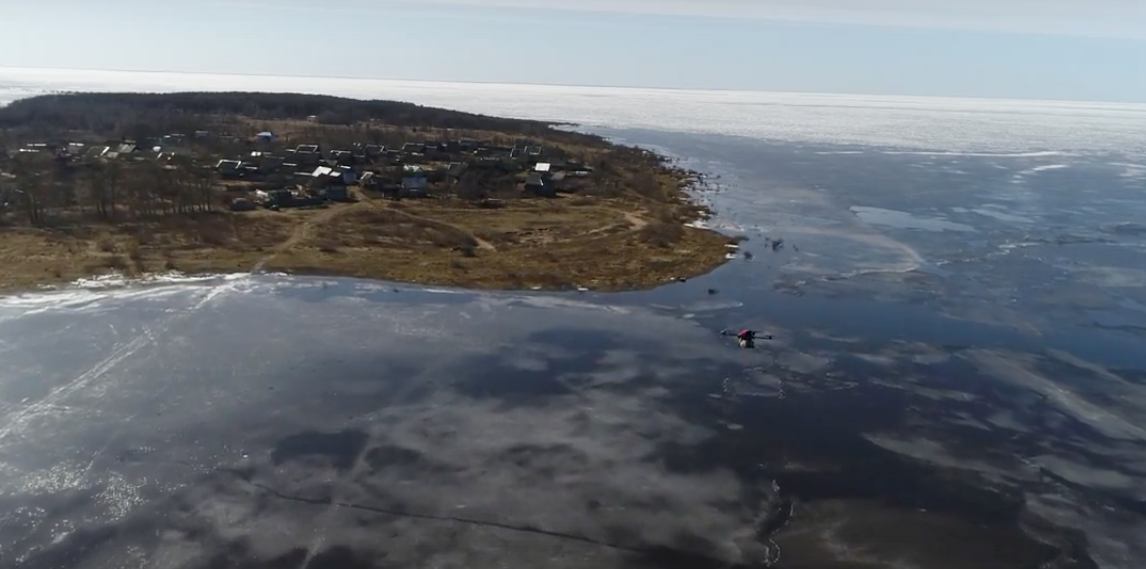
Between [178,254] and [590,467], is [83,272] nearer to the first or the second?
[178,254]

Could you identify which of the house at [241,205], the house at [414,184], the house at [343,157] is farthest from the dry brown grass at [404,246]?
the house at [343,157]

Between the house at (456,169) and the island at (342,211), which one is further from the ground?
the house at (456,169)

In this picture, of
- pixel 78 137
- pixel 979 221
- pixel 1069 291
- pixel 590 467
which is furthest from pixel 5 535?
pixel 78 137

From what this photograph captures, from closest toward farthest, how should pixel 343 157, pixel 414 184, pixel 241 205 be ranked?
1. pixel 241 205
2. pixel 414 184
3. pixel 343 157

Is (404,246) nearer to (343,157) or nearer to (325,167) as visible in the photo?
(325,167)

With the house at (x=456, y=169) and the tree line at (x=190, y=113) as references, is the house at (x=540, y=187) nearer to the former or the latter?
the house at (x=456, y=169)

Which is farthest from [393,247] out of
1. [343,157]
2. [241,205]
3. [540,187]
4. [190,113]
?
[190,113]

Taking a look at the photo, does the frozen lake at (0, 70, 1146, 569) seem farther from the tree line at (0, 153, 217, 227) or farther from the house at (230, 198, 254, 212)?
the house at (230, 198, 254, 212)
